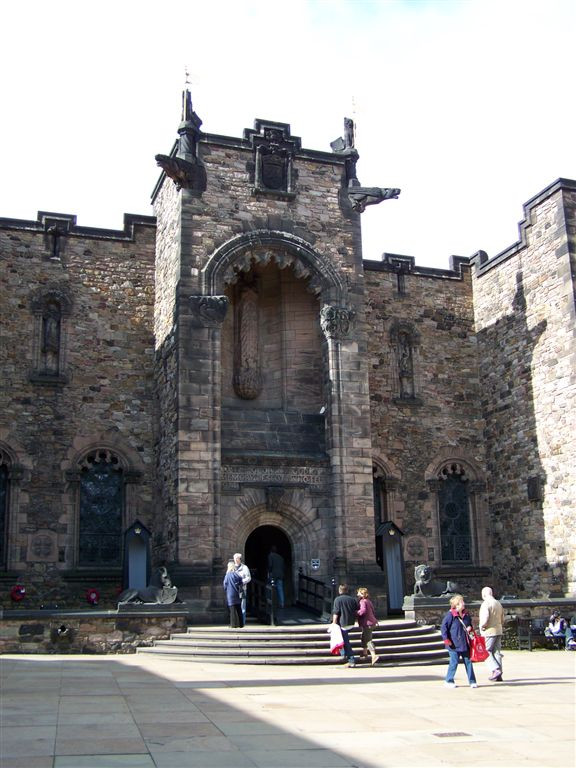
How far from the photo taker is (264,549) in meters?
21.1

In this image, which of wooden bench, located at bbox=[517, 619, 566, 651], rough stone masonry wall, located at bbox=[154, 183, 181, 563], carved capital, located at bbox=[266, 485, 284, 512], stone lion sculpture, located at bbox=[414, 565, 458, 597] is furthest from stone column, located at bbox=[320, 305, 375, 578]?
rough stone masonry wall, located at bbox=[154, 183, 181, 563]

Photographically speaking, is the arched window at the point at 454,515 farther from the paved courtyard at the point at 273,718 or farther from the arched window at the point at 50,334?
the arched window at the point at 50,334

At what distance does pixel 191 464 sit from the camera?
18.8 metres

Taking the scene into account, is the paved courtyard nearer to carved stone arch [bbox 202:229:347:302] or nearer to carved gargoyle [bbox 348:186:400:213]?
carved stone arch [bbox 202:229:347:302]

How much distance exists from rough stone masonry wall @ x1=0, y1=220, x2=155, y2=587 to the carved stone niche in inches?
148

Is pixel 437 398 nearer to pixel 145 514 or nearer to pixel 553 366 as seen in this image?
pixel 553 366

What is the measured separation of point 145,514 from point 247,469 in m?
3.32

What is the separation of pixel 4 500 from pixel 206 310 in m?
6.57

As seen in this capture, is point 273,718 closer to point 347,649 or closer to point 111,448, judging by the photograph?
point 347,649

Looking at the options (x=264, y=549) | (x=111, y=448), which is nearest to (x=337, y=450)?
(x=264, y=549)

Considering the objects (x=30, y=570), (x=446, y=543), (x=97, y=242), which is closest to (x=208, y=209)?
(x=97, y=242)

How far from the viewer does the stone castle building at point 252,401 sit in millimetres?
19594

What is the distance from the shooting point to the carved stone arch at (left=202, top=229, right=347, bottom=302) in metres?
20.2

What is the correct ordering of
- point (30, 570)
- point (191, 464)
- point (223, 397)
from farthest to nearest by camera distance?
1. point (223, 397)
2. point (30, 570)
3. point (191, 464)
